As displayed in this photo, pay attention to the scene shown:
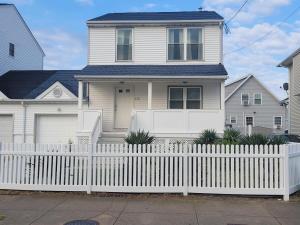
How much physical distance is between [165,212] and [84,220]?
1.72m

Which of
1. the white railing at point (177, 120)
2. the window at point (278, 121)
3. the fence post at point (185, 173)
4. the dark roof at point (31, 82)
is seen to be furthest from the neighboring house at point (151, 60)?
the window at point (278, 121)

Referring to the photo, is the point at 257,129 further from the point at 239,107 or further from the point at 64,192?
the point at 64,192

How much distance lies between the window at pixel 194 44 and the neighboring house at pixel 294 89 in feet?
39.1

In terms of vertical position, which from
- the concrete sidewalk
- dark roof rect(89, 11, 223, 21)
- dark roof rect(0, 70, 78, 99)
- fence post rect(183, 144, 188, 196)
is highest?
dark roof rect(89, 11, 223, 21)

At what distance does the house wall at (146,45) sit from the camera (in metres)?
19.5

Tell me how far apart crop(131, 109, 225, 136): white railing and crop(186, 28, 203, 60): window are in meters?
3.49

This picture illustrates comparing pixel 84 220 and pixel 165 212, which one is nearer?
pixel 84 220

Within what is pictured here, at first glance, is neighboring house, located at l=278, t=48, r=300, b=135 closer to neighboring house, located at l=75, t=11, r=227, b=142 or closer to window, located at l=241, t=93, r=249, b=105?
neighboring house, located at l=75, t=11, r=227, b=142

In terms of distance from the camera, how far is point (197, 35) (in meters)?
19.7

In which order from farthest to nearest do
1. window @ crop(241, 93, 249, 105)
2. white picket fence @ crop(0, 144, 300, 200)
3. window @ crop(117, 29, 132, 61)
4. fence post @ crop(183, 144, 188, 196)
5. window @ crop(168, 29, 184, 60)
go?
window @ crop(241, 93, 249, 105)
window @ crop(117, 29, 132, 61)
window @ crop(168, 29, 184, 60)
fence post @ crop(183, 144, 188, 196)
white picket fence @ crop(0, 144, 300, 200)

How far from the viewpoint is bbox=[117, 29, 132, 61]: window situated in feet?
65.4

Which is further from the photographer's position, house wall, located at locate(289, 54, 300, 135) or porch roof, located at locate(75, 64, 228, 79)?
house wall, located at locate(289, 54, 300, 135)

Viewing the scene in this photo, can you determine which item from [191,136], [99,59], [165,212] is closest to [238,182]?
[165,212]

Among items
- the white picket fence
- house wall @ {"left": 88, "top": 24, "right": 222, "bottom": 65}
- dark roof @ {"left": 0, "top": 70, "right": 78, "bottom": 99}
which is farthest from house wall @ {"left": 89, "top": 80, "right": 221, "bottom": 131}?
the white picket fence
